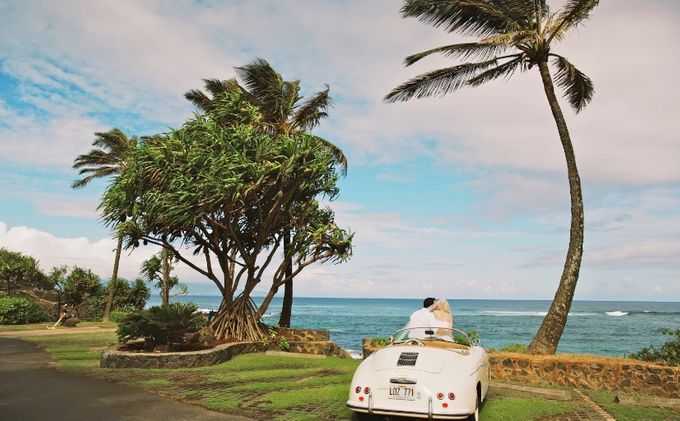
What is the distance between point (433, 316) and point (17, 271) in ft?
135

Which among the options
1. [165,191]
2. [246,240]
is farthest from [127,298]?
[165,191]

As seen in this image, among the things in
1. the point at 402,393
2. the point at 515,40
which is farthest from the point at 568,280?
the point at 402,393

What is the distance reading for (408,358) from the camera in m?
6.64

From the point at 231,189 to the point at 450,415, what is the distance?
11.2 m

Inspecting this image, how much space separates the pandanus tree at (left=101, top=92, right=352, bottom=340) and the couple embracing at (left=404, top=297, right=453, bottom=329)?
8046 mm

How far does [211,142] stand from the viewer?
16.6 metres

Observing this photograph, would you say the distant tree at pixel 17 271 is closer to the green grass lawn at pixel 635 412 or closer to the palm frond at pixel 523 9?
the palm frond at pixel 523 9

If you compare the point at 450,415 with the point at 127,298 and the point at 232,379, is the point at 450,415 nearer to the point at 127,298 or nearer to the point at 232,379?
the point at 232,379

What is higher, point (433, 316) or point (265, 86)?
point (265, 86)

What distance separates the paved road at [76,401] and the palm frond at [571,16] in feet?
Answer: 45.0

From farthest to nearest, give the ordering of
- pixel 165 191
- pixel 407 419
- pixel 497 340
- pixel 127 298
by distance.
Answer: pixel 497 340 < pixel 127 298 < pixel 165 191 < pixel 407 419

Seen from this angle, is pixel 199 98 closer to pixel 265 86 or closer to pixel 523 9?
pixel 265 86

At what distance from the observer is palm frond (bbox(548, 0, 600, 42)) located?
1387cm

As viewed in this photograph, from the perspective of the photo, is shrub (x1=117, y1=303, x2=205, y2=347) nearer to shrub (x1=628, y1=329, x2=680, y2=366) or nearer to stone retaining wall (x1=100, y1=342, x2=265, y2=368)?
stone retaining wall (x1=100, y1=342, x2=265, y2=368)
